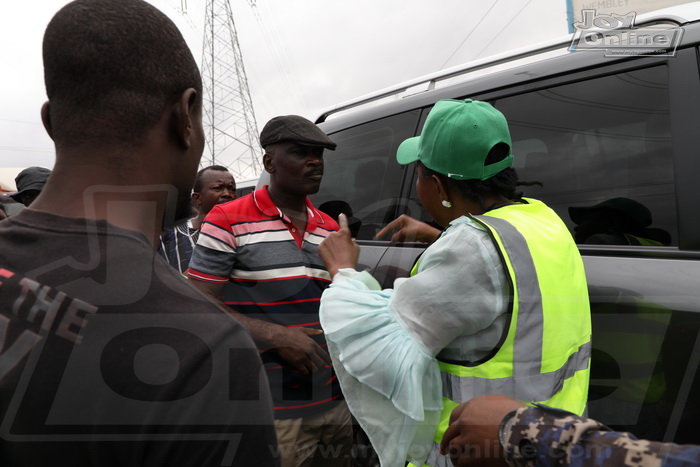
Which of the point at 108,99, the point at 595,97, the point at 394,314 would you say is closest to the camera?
the point at 108,99

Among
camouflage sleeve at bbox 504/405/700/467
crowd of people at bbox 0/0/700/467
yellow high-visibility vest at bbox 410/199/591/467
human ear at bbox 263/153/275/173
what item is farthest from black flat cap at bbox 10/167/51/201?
camouflage sleeve at bbox 504/405/700/467

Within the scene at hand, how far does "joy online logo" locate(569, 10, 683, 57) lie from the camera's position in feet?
5.41

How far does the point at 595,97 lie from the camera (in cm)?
178

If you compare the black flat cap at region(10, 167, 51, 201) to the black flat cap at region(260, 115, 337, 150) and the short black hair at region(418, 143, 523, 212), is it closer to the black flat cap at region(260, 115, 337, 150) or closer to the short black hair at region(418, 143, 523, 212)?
the black flat cap at region(260, 115, 337, 150)

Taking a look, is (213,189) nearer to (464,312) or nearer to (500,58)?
(500,58)

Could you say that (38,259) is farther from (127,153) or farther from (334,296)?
(334,296)

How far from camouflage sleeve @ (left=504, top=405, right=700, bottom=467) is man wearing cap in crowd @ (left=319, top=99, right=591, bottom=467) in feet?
0.90

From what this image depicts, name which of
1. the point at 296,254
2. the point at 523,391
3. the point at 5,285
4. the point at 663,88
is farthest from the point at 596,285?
the point at 5,285

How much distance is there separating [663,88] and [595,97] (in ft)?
0.73

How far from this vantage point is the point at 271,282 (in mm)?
1906

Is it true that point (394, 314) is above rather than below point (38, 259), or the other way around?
below

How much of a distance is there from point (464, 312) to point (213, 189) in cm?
331

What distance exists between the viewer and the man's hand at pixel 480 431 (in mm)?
917

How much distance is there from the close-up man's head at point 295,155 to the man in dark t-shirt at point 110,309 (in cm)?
131
